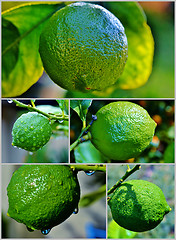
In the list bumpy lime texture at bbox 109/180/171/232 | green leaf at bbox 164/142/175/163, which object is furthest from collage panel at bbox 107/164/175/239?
A: green leaf at bbox 164/142/175/163

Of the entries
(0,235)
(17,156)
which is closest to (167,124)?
(17,156)

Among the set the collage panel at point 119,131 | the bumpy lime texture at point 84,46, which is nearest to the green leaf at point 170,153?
the collage panel at point 119,131

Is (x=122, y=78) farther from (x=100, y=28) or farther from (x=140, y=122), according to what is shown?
(x=100, y=28)

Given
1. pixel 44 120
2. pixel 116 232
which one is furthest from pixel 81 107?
pixel 116 232

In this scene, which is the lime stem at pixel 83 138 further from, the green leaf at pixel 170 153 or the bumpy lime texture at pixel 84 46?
the green leaf at pixel 170 153

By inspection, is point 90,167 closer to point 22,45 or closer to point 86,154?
point 86,154

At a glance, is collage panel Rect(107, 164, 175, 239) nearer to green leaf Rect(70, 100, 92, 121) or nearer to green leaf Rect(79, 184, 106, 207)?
green leaf Rect(79, 184, 106, 207)

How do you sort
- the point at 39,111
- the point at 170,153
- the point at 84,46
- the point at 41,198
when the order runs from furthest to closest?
the point at 170,153
the point at 39,111
the point at 41,198
the point at 84,46
